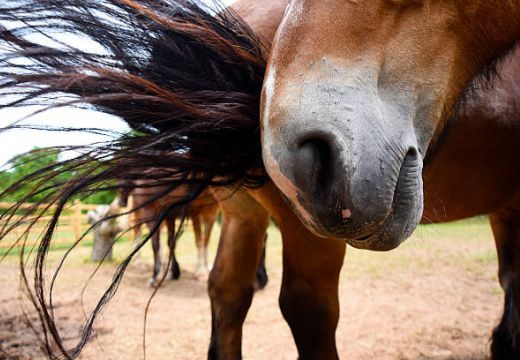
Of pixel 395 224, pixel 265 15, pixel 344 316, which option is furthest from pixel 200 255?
pixel 395 224

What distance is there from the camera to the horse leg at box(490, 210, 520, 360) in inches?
103

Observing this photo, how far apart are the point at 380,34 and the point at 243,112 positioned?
19.3 inches

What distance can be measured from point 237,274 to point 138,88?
131 centimetres

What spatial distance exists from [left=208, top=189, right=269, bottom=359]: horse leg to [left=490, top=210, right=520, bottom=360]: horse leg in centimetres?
132

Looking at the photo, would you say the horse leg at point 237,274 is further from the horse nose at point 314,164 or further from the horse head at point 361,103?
the horse nose at point 314,164

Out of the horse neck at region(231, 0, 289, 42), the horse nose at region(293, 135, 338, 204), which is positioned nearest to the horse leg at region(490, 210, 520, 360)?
the horse neck at region(231, 0, 289, 42)

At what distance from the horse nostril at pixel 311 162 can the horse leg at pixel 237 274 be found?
1372mm

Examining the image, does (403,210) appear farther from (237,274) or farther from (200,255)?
(200,255)

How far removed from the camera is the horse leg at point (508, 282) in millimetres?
2627

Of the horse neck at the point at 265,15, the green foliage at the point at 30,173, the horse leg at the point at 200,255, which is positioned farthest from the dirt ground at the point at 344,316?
the horse neck at the point at 265,15

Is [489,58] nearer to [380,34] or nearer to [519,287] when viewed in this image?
[380,34]

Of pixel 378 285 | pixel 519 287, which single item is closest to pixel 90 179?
pixel 519 287

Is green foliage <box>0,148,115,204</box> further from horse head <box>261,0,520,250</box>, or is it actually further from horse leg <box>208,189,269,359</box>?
horse leg <box>208,189,269,359</box>

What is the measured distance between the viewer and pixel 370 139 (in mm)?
1012
